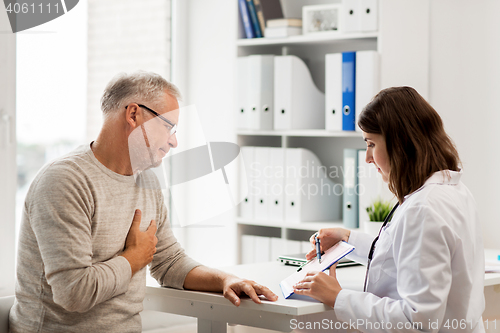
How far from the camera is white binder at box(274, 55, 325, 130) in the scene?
8.25 ft

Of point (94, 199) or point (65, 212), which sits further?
point (94, 199)

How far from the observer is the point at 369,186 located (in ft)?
7.58

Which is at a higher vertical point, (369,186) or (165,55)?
(165,55)

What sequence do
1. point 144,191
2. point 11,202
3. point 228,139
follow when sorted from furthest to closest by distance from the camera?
point 228,139
point 11,202
point 144,191

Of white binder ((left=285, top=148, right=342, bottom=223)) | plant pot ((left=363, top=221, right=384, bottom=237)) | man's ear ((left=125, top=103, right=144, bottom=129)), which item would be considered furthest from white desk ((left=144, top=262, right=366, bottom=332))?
white binder ((left=285, top=148, right=342, bottom=223))

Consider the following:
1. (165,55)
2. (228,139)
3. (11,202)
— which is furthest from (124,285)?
(165,55)

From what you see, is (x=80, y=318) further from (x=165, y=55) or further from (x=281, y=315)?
(x=165, y=55)

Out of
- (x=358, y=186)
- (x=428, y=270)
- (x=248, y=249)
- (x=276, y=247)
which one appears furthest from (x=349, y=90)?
(x=428, y=270)

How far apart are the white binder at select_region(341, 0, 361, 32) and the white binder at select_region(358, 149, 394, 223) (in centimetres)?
53

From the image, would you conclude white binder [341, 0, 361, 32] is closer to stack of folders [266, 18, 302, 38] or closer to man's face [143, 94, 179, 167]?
stack of folders [266, 18, 302, 38]

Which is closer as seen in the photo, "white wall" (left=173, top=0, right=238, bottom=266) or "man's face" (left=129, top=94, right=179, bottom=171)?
"man's face" (left=129, top=94, right=179, bottom=171)

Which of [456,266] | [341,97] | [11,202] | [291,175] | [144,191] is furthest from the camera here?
[291,175]

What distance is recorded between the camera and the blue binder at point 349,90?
232 centimetres

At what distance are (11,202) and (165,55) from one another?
1.22 meters
